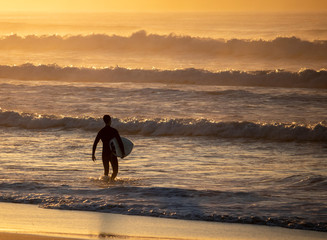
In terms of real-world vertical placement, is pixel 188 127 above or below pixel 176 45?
below

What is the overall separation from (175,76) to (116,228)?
78.8 ft

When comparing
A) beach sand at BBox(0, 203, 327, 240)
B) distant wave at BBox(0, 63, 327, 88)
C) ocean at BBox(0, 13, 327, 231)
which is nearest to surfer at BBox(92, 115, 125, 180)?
ocean at BBox(0, 13, 327, 231)

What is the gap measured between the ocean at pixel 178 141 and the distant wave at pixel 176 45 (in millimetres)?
A: 3151

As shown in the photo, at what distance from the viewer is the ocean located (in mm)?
9555

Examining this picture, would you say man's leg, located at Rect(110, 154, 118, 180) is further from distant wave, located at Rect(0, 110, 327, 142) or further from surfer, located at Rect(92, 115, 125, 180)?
distant wave, located at Rect(0, 110, 327, 142)

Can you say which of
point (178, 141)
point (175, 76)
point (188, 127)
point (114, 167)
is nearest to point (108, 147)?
point (114, 167)

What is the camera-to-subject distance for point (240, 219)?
28.0ft

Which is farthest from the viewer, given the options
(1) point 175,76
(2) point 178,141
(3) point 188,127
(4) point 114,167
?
(1) point 175,76

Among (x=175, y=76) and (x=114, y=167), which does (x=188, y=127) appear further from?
(x=175, y=76)

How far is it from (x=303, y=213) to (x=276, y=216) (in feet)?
1.55

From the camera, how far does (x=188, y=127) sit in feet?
58.2

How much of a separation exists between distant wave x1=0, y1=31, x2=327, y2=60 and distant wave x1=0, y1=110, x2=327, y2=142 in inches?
931

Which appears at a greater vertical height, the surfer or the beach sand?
the surfer

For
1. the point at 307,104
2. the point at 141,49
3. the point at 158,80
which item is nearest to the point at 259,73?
the point at 158,80
